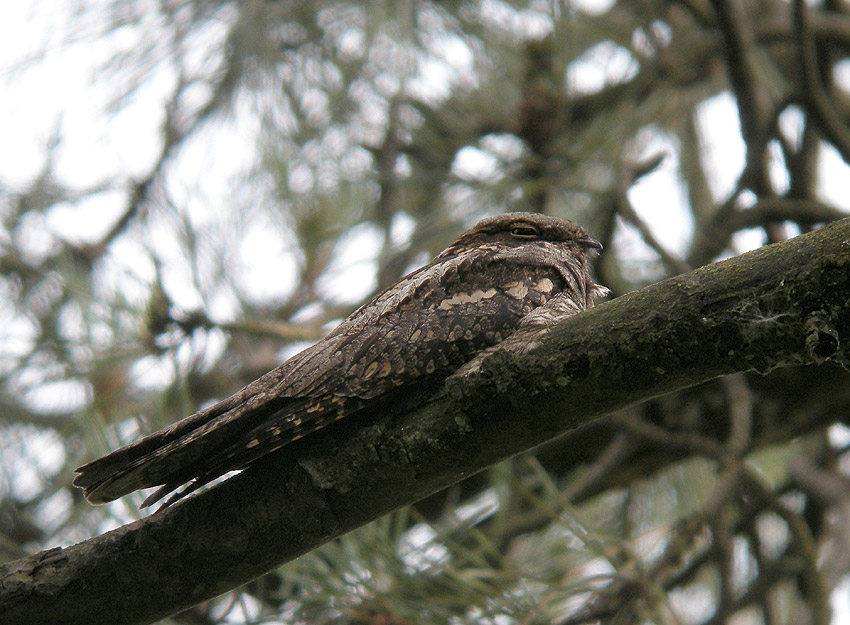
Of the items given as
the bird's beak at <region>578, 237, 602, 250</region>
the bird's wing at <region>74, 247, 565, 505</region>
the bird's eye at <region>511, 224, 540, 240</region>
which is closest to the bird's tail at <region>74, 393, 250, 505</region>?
the bird's wing at <region>74, 247, 565, 505</region>

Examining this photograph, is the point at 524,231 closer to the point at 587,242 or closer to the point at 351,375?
the point at 587,242

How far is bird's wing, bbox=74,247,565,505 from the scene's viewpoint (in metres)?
2.03

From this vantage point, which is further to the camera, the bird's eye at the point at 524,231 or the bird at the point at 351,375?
the bird's eye at the point at 524,231

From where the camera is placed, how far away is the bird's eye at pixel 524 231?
→ 2850mm

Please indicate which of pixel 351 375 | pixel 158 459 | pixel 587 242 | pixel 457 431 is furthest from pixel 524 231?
pixel 158 459

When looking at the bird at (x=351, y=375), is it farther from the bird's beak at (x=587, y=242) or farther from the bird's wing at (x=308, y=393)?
the bird's beak at (x=587, y=242)

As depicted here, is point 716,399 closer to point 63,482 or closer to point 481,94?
point 481,94

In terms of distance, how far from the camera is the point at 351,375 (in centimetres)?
206

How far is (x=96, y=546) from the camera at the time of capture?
209cm

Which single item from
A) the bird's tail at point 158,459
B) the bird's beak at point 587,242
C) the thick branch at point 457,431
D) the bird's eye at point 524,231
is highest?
the bird's eye at point 524,231

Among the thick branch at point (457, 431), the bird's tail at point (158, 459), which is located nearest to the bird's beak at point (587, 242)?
the thick branch at point (457, 431)

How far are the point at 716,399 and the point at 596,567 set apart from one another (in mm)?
975

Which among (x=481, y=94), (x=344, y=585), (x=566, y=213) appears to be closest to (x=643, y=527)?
(x=566, y=213)

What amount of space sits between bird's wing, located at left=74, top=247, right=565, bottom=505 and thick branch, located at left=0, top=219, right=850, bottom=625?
0.23ft
